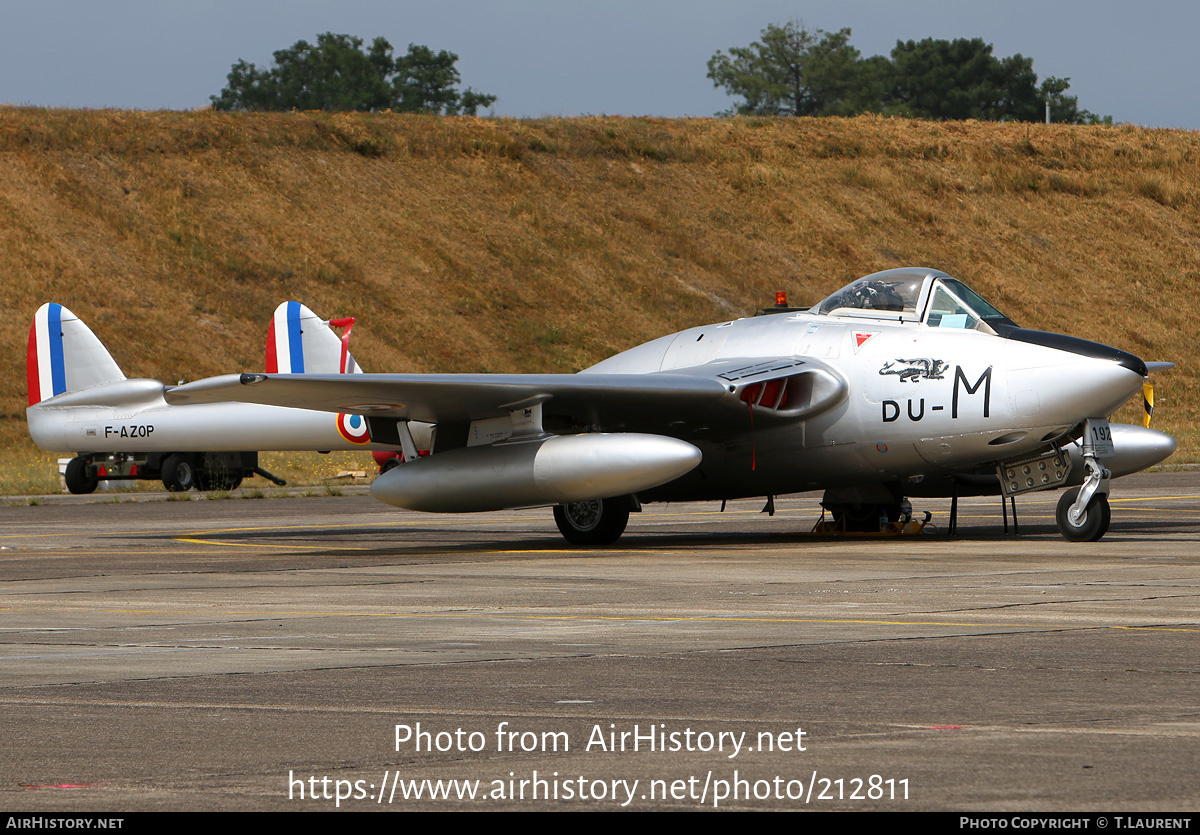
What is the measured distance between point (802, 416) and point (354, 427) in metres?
7.44

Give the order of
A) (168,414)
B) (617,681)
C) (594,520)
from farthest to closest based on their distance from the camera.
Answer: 1. (168,414)
2. (594,520)
3. (617,681)

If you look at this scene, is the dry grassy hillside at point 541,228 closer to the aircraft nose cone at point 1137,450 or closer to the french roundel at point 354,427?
the french roundel at point 354,427

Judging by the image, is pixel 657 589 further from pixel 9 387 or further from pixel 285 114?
pixel 285 114

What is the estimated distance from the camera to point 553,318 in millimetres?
63375

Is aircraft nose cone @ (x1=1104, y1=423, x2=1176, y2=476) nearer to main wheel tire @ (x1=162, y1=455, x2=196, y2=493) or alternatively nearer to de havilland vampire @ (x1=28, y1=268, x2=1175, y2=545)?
de havilland vampire @ (x1=28, y1=268, x2=1175, y2=545)

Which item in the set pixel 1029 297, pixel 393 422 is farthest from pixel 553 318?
pixel 393 422

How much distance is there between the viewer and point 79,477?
34.9m

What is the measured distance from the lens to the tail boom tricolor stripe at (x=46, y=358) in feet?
96.0

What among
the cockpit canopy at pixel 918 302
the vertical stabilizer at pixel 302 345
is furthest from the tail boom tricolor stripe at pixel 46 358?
the cockpit canopy at pixel 918 302

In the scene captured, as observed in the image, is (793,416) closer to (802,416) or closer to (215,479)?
(802,416)

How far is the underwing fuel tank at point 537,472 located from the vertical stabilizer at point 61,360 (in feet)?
45.5

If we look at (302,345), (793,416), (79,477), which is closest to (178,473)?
(79,477)

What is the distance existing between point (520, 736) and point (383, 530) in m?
16.4

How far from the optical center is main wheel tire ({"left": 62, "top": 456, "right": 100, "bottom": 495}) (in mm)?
34938
